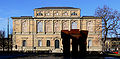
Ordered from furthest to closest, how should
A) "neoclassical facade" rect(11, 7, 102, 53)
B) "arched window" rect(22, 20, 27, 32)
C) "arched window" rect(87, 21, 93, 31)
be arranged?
"arched window" rect(22, 20, 27, 32) < "arched window" rect(87, 21, 93, 31) < "neoclassical facade" rect(11, 7, 102, 53)

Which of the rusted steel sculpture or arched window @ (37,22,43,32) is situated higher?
arched window @ (37,22,43,32)

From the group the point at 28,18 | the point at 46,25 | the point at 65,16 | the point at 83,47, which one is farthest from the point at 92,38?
the point at 83,47

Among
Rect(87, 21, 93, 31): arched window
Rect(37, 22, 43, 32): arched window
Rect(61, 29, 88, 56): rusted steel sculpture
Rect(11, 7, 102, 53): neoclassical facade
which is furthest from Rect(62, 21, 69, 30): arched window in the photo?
Rect(61, 29, 88, 56): rusted steel sculpture

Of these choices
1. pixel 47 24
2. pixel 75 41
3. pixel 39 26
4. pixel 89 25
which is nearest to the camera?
pixel 75 41

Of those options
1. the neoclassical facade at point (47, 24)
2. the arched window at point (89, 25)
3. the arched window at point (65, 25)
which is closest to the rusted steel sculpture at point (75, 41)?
the neoclassical facade at point (47, 24)

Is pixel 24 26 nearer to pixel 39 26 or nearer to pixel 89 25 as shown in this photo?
pixel 39 26

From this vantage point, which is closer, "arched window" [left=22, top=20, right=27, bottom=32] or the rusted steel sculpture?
the rusted steel sculpture

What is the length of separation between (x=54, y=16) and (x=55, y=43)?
815 centimetres

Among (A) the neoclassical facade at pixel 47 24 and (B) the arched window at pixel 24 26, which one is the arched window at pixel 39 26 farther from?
(B) the arched window at pixel 24 26

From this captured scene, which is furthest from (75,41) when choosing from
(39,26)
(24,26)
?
(24,26)

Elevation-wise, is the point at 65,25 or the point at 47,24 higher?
the point at 47,24

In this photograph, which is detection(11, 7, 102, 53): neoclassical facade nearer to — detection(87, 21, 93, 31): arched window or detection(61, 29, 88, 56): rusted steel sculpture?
detection(87, 21, 93, 31): arched window

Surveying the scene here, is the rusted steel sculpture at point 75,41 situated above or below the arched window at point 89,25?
below

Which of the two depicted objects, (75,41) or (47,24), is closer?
(75,41)
